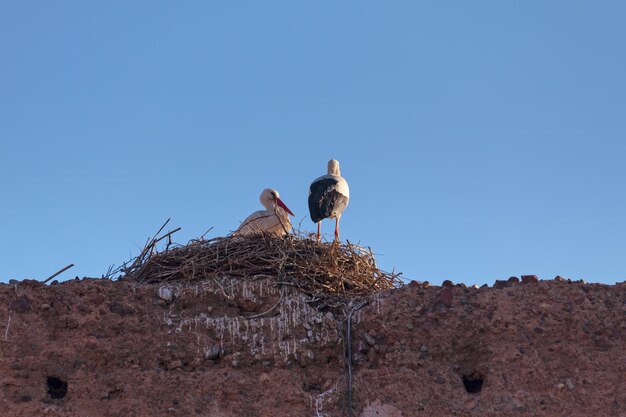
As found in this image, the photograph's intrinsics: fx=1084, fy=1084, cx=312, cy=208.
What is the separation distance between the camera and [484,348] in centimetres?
773

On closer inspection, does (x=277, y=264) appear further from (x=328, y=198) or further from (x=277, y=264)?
(x=328, y=198)

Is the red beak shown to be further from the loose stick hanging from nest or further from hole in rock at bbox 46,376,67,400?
hole in rock at bbox 46,376,67,400

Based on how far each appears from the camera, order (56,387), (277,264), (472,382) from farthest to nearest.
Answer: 1. (277,264)
2. (472,382)
3. (56,387)

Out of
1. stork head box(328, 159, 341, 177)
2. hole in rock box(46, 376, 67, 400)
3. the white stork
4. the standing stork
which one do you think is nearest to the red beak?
A: the white stork

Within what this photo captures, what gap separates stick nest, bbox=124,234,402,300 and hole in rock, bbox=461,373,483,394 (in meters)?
1.20

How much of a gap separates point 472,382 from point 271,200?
15.2ft

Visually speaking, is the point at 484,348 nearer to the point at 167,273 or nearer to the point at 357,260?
the point at 357,260

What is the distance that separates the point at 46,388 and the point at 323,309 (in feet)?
6.95

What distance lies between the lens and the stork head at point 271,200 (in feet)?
38.5

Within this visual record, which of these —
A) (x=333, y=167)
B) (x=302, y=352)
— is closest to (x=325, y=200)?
(x=333, y=167)

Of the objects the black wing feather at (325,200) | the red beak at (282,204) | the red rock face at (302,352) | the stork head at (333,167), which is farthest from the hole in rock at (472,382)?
the stork head at (333,167)

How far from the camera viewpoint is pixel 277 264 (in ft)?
28.1

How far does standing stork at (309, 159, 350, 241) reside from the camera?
11.2 m

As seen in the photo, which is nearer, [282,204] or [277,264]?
[277,264]
